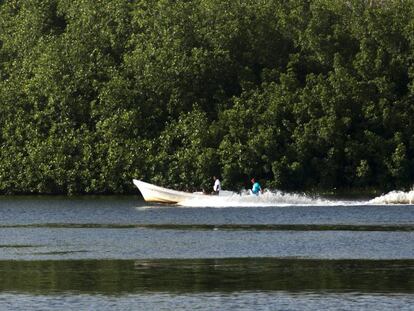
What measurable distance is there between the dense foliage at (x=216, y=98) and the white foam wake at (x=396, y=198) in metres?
8.07

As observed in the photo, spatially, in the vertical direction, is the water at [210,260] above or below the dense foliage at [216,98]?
below

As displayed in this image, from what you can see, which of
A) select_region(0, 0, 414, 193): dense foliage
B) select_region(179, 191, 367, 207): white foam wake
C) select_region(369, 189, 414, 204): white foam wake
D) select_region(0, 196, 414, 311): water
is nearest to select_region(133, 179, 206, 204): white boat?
select_region(179, 191, 367, 207): white foam wake

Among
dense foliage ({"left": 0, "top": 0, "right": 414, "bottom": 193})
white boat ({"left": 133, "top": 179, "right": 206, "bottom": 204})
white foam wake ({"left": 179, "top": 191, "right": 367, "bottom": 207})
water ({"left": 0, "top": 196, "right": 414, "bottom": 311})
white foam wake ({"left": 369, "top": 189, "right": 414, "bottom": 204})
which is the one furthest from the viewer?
dense foliage ({"left": 0, "top": 0, "right": 414, "bottom": 193})

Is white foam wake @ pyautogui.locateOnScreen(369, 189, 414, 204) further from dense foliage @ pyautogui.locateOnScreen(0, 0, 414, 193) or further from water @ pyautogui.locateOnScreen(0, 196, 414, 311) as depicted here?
dense foliage @ pyautogui.locateOnScreen(0, 0, 414, 193)

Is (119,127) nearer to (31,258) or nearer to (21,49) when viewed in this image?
(21,49)

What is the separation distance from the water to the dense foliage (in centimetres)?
2009

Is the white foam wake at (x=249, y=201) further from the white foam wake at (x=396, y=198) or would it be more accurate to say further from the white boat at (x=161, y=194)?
the white foam wake at (x=396, y=198)

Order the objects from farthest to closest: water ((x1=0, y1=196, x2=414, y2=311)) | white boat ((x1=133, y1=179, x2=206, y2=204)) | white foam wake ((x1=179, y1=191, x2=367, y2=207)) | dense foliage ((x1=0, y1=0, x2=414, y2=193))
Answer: dense foliage ((x1=0, y1=0, x2=414, y2=193)) < white boat ((x1=133, y1=179, x2=206, y2=204)) < white foam wake ((x1=179, y1=191, x2=367, y2=207)) < water ((x1=0, y1=196, x2=414, y2=311))

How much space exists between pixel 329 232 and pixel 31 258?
17118mm

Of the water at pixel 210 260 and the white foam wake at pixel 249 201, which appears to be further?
the white foam wake at pixel 249 201

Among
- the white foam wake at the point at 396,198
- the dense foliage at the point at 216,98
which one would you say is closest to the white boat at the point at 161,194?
the dense foliage at the point at 216,98

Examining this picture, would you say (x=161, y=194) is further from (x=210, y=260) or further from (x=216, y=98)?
(x=210, y=260)

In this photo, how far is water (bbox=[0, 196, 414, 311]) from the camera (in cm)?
3925

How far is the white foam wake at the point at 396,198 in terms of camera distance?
89562 millimetres
